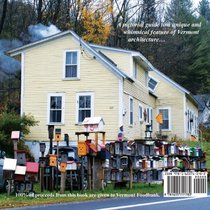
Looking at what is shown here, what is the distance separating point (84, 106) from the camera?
27.2 metres

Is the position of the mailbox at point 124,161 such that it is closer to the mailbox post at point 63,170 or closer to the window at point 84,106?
the mailbox post at point 63,170

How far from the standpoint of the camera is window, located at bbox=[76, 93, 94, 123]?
1067 inches

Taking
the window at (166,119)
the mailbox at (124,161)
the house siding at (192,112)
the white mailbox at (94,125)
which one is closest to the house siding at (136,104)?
the window at (166,119)

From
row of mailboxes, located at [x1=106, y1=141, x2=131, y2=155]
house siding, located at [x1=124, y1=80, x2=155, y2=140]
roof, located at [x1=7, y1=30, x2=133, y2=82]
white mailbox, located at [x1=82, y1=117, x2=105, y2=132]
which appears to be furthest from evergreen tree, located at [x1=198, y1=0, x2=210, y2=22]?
white mailbox, located at [x1=82, y1=117, x2=105, y2=132]

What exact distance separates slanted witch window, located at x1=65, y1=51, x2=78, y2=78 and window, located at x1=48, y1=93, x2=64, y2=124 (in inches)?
47.3

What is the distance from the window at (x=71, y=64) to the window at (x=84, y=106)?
3.86 ft

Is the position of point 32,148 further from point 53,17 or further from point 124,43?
point 124,43

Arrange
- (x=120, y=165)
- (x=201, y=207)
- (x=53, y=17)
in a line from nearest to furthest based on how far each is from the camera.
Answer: (x=201, y=207) → (x=120, y=165) → (x=53, y=17)

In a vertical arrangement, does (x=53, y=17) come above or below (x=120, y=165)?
above

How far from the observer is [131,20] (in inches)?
1981

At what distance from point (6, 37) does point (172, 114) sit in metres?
15.6

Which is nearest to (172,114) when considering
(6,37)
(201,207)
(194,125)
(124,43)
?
(194,125)

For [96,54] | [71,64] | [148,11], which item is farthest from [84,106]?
[148,11]

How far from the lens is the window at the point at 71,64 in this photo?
2747 centimetres
